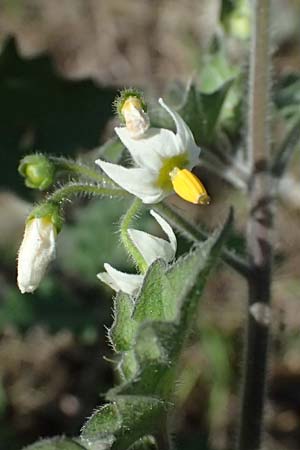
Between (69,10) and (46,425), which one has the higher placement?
(69,10)

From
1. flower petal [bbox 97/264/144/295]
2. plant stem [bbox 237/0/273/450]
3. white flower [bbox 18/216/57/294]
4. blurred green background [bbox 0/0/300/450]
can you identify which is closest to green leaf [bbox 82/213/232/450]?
flower petal [bbox 97/264/144/295]

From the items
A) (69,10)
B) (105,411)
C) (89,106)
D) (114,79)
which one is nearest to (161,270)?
(105,411)

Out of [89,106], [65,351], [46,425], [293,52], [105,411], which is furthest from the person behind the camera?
[293,52]

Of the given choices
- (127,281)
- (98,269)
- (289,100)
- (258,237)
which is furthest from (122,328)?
(98,269)

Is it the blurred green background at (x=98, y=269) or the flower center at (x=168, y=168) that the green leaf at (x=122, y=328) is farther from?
the blurred green background at (x=98, y=269)

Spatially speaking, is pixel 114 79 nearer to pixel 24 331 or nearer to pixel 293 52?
pixel 293 52

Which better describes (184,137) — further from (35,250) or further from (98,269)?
(98,269)

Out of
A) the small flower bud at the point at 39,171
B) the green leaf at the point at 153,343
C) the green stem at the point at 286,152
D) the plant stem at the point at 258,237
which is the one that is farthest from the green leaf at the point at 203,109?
the green leaf at the point at 153,343
